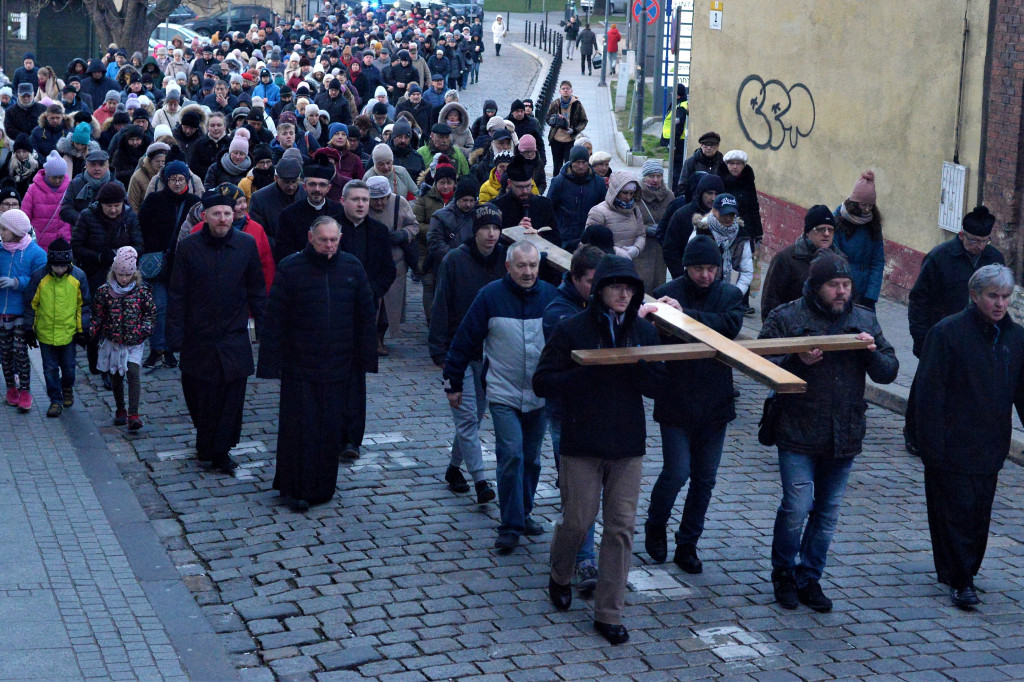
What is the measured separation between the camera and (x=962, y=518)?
24.8 ft

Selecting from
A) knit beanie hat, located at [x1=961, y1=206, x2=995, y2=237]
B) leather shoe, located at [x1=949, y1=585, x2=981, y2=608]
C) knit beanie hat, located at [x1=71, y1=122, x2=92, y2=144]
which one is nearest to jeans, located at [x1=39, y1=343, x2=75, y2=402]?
knit beanie hat, located at [x1=71, y1=122, x2=92, y2=144]

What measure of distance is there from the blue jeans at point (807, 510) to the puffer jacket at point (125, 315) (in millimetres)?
5313

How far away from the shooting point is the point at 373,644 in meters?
6.87

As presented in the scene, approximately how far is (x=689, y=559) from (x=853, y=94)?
10.3 m

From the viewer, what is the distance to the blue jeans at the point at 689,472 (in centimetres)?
770

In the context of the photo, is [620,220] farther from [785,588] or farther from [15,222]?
[785,588]

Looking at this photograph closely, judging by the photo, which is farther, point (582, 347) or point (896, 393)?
point (896, 393)

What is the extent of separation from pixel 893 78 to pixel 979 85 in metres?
1.70

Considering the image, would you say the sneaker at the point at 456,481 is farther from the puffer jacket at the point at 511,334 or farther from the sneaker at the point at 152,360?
the sneaker at the point at 152,360

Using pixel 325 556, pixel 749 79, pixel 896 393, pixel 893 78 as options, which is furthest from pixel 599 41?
pixel 325 556

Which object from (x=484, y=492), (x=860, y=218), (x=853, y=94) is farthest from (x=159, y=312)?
(x=853, y=94)

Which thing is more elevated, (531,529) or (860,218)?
(860,218)

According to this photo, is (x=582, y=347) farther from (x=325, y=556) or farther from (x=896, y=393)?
(x=896, y=393)

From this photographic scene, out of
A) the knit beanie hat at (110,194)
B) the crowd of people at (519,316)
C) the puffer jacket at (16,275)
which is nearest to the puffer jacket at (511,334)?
the crowd of people at (519,316)
